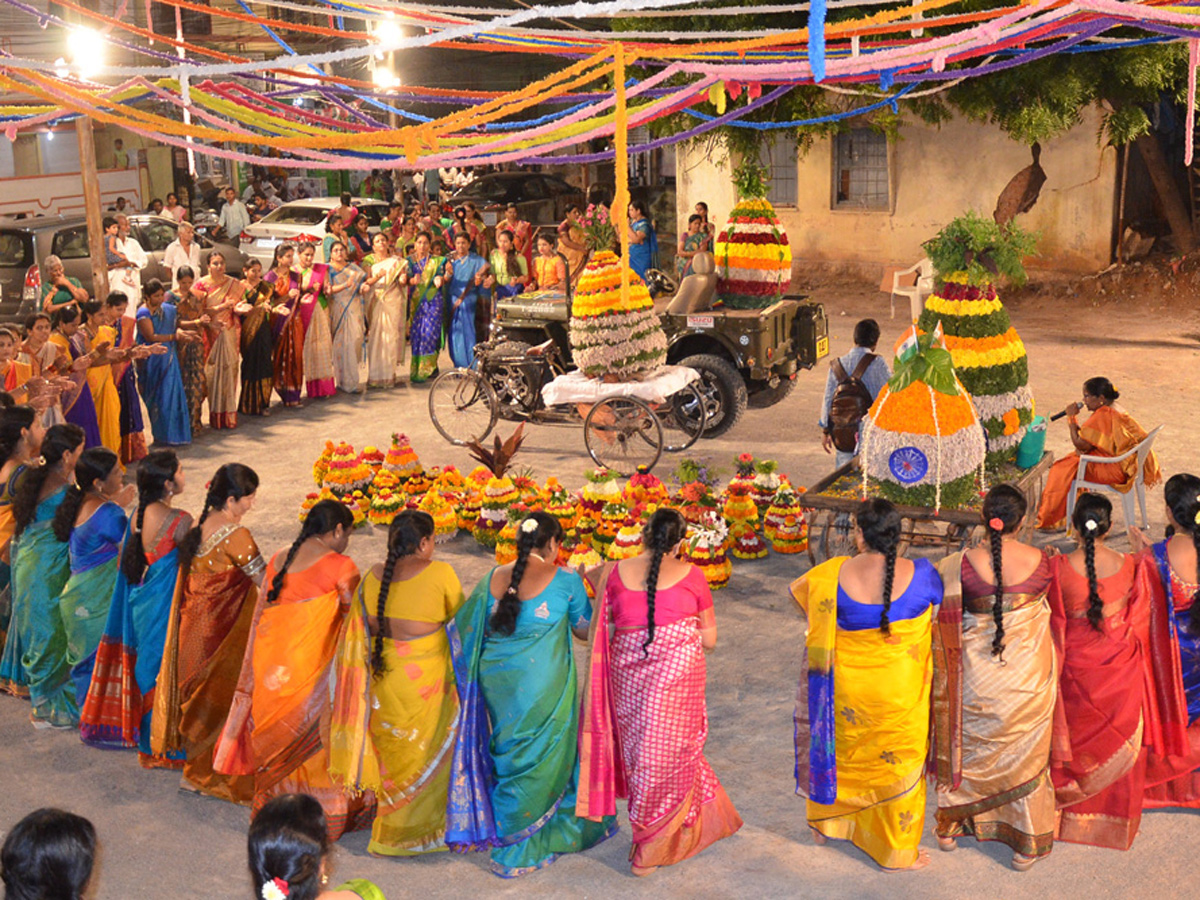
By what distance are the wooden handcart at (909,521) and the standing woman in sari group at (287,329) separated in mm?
5736

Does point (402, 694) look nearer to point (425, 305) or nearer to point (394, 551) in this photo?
point (394, 551)

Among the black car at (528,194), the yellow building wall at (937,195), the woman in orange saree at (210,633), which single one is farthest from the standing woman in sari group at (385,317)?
the black car at (528,194)

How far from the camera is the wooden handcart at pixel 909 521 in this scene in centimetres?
652

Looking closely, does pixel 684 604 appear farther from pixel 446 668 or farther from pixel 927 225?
pixel 927 225

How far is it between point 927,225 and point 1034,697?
46.4ft

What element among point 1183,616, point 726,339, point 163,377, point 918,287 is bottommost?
point 1183,616

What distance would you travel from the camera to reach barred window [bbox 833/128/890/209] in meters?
18.3

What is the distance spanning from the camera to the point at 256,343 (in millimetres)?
11445

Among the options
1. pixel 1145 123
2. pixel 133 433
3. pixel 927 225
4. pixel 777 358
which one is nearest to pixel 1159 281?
pixel 1145 123

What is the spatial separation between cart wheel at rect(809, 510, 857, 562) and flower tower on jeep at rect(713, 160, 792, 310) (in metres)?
3.20

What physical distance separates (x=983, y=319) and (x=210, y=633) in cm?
433

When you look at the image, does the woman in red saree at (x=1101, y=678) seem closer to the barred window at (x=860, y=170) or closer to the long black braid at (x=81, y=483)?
the long black braid at (x=81, y=483)

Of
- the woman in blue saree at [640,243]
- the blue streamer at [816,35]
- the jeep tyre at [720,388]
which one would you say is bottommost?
the jeep tyre at [720,388]

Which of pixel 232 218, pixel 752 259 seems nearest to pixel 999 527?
pixel 752 259
